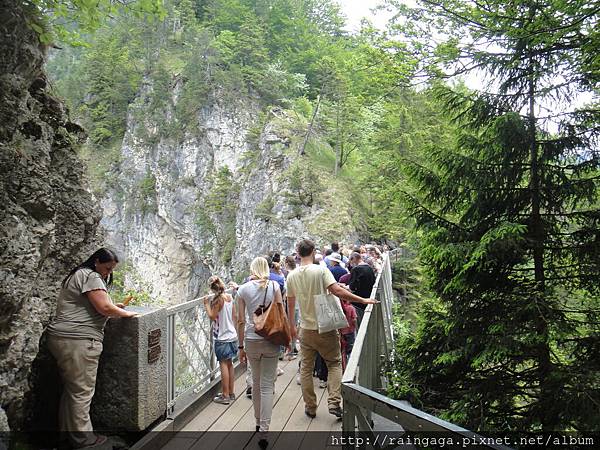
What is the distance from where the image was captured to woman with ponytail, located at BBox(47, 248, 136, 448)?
3893 mm

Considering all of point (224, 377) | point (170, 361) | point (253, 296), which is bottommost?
point (224, 377)

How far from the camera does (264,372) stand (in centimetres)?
474

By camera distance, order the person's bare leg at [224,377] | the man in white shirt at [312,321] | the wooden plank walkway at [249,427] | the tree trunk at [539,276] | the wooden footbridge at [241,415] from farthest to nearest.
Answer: the person's bare leg at [224,377] < the man in white shirt at [312,321] < the tree trunk at [539,276] < the wooden plank walkway at [249,427] < the wooden footbridge at [241,415]

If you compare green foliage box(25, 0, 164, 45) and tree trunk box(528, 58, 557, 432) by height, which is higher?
green foliage box(25, 0, 164, 45)

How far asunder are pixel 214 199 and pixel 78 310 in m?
34.4

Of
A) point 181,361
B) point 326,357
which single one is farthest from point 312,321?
point 181,361

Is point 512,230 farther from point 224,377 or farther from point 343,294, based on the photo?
point 224,377

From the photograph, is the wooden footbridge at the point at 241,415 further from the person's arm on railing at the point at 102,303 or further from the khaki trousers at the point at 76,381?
the person's arm on railing at the point at 102,303

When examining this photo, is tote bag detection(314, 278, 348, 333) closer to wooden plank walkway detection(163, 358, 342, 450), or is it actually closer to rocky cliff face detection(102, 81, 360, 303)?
wooden plank walkway detection(163, 358, 342, 450)

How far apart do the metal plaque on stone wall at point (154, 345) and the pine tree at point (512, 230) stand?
312 cm

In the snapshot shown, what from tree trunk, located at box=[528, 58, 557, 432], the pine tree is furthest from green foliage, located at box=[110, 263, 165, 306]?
tree trunk, located at box=[528, 58, 557, 432]

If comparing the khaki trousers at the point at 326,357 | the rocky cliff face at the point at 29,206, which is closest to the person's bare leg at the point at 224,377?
the khaki trousers at the point at 326,357

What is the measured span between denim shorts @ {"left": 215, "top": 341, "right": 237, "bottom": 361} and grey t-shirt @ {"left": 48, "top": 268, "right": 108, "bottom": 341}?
2.05 m

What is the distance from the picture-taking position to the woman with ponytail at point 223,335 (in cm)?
588
